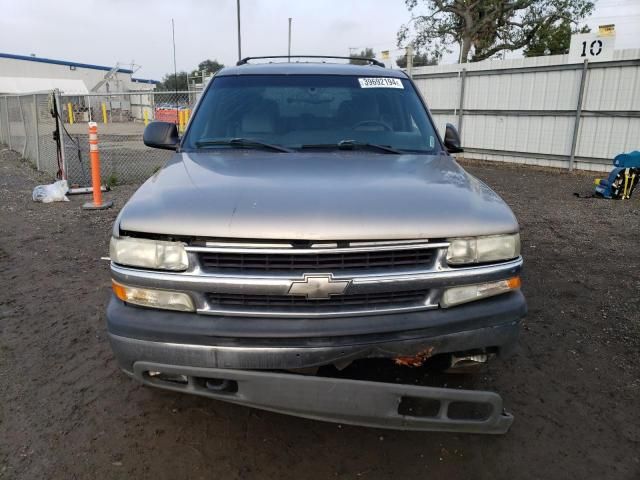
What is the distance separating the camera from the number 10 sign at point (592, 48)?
1130 cm

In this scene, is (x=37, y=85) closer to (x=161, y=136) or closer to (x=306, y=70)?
(x=161, y=136)

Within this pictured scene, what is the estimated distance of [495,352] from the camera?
7.96 ft

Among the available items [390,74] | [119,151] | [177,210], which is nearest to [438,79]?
[119,151]

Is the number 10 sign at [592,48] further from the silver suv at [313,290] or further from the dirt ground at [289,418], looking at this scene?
the silver suv at [313,290]

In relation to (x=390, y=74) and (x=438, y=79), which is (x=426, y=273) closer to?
(x=390, y=74)

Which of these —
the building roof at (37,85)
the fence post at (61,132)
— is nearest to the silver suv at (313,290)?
the fence post at (61,132)

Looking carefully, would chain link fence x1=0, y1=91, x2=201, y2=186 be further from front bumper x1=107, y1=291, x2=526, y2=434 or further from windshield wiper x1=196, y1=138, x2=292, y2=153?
front bumper x1=107, y1=291, x2=526, y2=434

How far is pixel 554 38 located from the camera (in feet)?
101

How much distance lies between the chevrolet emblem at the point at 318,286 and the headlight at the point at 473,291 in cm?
49

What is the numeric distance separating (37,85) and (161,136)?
59498mm

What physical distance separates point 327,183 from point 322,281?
1.85 ft

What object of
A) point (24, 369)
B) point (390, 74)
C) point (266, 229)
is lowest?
point (24, 369)

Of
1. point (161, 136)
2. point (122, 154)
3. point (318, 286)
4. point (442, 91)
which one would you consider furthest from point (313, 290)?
point (122, 154)

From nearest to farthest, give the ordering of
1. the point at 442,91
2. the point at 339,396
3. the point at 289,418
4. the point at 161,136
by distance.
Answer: the point at 339,396 → the point at 289,418 → the point at 161,136 → the point at 442,91
